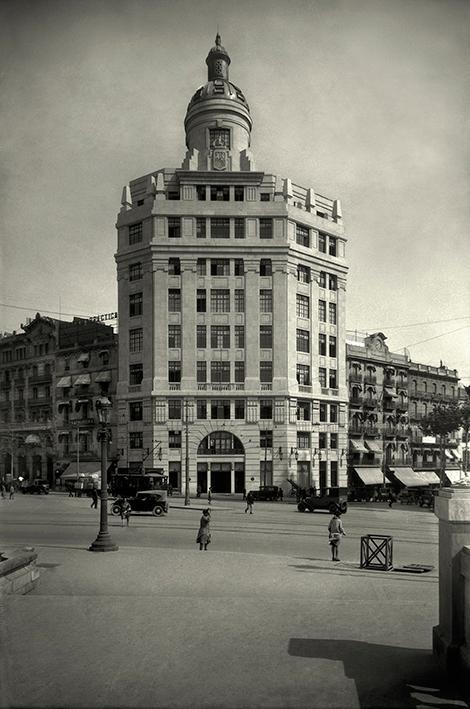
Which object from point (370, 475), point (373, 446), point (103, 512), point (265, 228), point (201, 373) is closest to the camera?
point (103, 512)

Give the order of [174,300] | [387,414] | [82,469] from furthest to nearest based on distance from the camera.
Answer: [387,414], [82,469], [174,300]

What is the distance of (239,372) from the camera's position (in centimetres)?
5569

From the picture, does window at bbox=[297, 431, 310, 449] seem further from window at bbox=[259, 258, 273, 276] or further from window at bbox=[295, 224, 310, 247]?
window at bbox=[295, 224, 310, 247]

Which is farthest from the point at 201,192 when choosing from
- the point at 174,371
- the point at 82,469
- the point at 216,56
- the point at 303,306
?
the point at 216,56

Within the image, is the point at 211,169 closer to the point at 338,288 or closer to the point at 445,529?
the point at 338,288

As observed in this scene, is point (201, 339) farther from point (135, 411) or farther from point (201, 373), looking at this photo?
point (135, 411)

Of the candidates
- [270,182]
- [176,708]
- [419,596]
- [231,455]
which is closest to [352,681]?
[176,708]

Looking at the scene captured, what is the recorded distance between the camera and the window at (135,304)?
5709cm

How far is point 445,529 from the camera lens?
931 cm

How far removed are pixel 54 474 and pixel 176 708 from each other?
5811 centimetres

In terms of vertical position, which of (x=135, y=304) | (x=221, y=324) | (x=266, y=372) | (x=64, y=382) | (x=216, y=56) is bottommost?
(x=64, y=382)

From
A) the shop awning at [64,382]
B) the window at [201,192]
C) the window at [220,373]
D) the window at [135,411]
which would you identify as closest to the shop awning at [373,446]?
the window at [220,373]

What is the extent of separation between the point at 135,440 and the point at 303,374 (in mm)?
16233

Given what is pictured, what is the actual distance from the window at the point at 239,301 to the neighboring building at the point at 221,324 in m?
0.09
